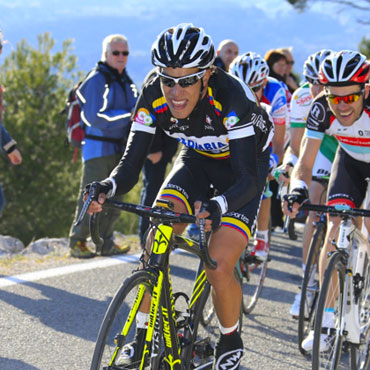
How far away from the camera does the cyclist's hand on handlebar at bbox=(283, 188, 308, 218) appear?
162 inches

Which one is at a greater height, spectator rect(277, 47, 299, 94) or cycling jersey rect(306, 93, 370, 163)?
spectator rect(277, 47, 299, 94)

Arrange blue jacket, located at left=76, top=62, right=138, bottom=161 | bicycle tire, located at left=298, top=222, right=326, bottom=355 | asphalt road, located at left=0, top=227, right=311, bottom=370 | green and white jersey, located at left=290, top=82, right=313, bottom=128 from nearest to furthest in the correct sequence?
asphalt road, located at left=0, top=227, right=311, bottom=370, bicycle tire, located at left=298, top=222, right=326, bottom=355, green and white jersey, located at left=290, top=82, right=313, bottom=128, blue jacket, located at left=76, top=62, right=138, bottom=161

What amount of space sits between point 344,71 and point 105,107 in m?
3.56

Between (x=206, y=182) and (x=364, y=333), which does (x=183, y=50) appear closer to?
(x=206, y=182)

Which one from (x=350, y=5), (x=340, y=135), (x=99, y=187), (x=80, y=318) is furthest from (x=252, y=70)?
(x=350, y=5)

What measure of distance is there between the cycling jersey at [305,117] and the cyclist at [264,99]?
0.10 metres

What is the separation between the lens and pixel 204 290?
13.4 ft

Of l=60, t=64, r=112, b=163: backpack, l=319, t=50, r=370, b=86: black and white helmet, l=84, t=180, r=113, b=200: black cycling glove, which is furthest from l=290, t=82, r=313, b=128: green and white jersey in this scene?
l=84, t=180, r=113, b=200: black cycling glove

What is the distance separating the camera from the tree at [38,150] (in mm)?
30859

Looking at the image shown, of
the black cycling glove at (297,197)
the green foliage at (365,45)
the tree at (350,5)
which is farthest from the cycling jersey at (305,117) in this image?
the green foliage at (365,45)

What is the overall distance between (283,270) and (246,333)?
259 cm

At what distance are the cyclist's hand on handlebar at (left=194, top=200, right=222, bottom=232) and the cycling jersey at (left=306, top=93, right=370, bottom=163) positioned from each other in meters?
1.83

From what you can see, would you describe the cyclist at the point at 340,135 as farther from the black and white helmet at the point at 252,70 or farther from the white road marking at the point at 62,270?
the white road marking at the point at 62,270

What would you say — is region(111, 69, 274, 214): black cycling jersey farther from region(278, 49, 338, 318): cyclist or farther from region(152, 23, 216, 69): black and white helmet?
region(278, 49, 338, 318): cyclist
